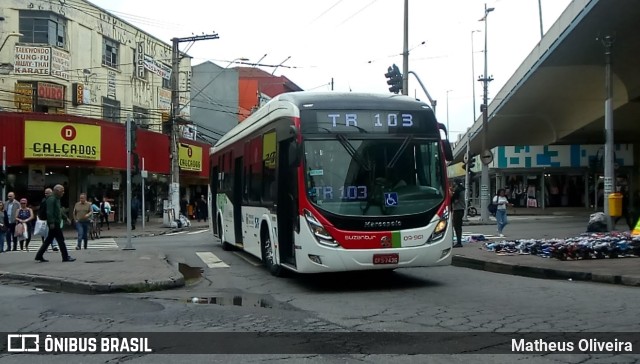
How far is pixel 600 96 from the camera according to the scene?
94.1 feet

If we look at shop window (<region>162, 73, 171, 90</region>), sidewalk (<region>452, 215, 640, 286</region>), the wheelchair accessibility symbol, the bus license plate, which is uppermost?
shop window (<region>162, 73, 171, 90</region>)

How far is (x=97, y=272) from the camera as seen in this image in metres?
12.4

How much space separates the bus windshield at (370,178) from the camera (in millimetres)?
9836

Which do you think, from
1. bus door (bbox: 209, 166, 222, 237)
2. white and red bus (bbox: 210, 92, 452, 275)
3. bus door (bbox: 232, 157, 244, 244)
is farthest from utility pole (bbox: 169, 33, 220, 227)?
white and red bus (bbox: 210, 92, 452, 275)

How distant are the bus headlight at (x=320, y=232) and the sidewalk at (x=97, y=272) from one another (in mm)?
3254

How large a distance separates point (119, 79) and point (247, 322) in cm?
3035

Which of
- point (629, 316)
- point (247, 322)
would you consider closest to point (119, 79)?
point (247, 322)

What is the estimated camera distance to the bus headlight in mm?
9609

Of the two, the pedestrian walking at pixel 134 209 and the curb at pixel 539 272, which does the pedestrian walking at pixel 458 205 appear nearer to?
the curb at pixel 539 272

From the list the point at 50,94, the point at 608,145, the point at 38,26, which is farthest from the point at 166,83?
the point at 608,145

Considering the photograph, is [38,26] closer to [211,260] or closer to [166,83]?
[166,83]

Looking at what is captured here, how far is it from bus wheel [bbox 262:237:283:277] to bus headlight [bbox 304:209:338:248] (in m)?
2.07

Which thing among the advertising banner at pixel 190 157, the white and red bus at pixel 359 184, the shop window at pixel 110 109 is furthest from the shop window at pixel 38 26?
the white and red bus at pixel 359 184

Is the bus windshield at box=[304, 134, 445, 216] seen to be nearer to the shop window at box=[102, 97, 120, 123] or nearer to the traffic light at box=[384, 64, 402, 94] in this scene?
the traffic light at box=[384, 64, 402, 94]
